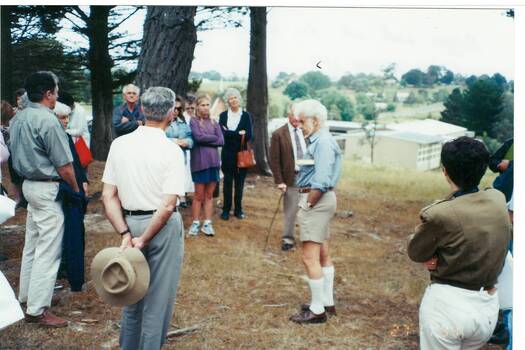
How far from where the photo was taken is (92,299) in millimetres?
4012

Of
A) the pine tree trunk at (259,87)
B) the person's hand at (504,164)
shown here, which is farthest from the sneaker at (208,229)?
the person's hand at (504,164)

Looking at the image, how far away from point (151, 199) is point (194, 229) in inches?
108

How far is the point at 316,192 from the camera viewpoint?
3.76 m

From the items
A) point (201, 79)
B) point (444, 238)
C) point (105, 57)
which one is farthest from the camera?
point (201, 79)

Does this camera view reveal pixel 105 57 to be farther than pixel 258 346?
Yes

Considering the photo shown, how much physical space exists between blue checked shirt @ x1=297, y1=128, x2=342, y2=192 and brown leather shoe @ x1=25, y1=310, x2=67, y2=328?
6.39ft

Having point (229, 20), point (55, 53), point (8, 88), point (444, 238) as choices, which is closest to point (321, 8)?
point (229, 20)

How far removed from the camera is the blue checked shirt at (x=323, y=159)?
3.75 m

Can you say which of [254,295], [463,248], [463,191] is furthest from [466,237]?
[254,295]

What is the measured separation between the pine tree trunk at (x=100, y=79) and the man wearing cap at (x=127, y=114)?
71mm

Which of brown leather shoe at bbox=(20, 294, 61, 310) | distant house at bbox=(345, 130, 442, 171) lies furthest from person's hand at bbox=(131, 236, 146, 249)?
distant house at bbox=(345, 130, 442, 171)

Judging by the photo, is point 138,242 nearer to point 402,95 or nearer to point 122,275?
point 122,275

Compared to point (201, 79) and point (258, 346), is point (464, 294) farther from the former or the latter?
point (201, 79)

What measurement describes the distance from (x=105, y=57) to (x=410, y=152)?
10.1ft
